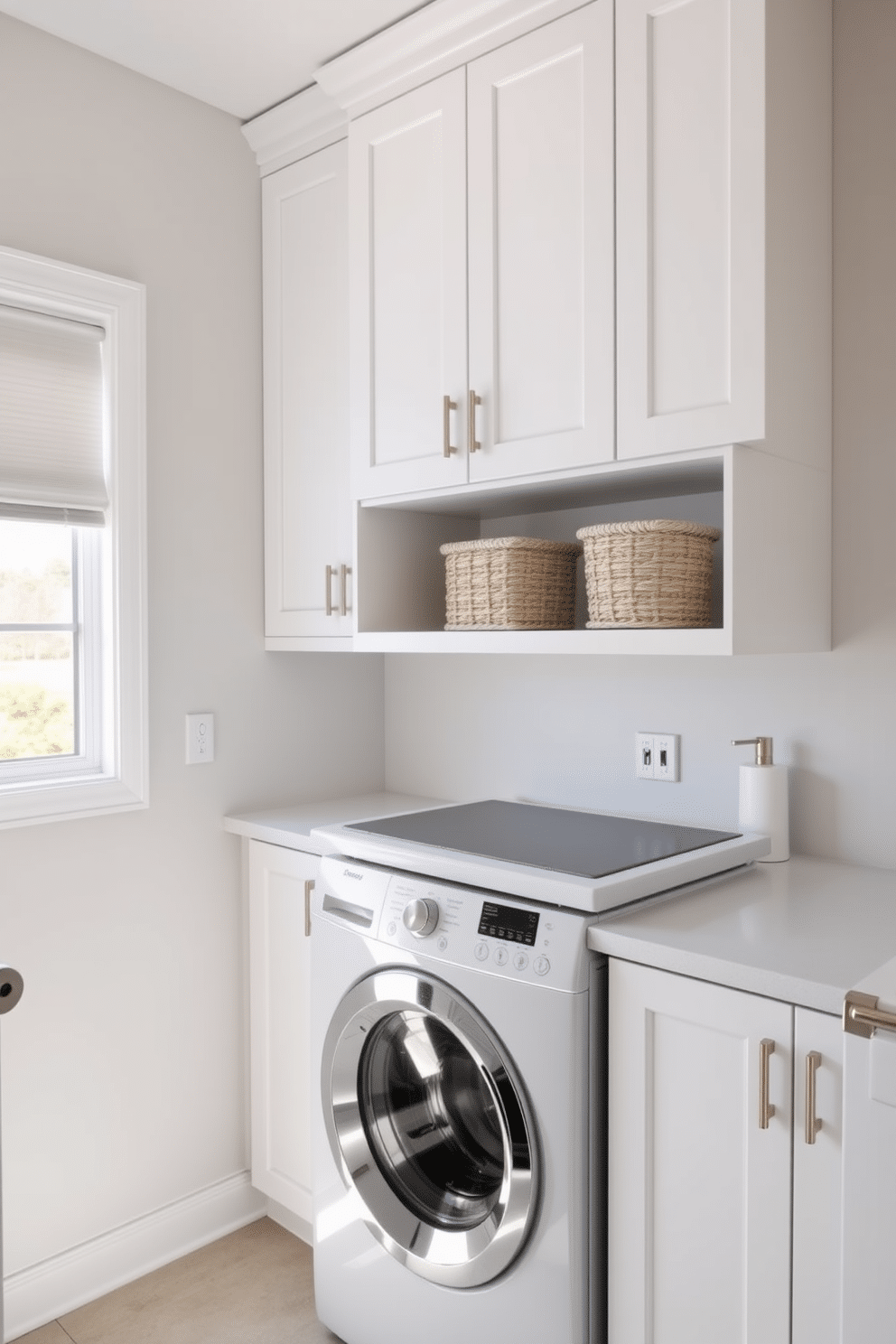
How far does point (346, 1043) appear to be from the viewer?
187 centimetres

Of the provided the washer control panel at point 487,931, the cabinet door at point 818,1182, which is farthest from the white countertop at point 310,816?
the cabinet door at point 818,1182

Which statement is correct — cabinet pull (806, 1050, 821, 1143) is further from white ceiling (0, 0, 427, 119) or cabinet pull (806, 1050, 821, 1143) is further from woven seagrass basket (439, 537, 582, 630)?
white ceiling (0, 0, 427, 119)

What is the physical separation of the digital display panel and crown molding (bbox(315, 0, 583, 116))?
1.59m

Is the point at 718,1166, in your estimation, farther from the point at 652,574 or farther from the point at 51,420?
the point at 51,420

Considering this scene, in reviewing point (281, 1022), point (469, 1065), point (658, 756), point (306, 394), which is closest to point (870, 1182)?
point (469, 1065)

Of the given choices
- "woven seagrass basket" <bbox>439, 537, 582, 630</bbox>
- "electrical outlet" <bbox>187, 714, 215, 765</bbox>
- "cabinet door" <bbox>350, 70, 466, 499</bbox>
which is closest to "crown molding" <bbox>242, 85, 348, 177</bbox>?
"cabinet door" <bbox>350, 70, 466, 499</bbox>

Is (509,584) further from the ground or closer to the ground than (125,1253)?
further from the ground

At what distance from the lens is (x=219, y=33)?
2.07m

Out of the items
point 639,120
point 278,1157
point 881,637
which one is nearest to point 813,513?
point 881,637

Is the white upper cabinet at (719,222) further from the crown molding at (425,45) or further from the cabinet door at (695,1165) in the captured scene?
the cabinet door at (695,1165)

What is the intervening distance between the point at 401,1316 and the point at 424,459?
1.64 m

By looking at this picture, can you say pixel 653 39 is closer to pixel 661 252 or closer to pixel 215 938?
pixel 661 252

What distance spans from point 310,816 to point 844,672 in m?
1.28

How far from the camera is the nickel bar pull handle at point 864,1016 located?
111cm
